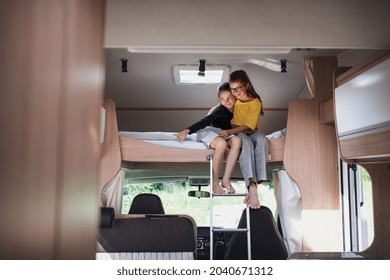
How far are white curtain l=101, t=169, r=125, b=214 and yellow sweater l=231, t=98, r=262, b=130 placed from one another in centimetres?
67

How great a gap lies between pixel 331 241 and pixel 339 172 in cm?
35

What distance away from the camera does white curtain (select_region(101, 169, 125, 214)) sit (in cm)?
221

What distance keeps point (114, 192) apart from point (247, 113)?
810 millimetres

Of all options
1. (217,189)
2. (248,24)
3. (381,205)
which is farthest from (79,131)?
(217,189)

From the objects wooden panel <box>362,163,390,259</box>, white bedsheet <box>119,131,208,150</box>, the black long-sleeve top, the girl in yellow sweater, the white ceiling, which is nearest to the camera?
the white ceiling

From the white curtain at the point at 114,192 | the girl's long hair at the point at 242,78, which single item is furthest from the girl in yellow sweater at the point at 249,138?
the white curtain at the point at 114,192

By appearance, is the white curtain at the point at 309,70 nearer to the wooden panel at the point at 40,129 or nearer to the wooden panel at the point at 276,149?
the wooden panel at the point at 276,149

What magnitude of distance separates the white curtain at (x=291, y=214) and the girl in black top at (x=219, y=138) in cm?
37

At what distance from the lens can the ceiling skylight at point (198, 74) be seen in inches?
103

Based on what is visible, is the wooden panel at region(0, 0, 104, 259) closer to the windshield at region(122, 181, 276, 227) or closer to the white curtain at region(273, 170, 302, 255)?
the windshield at region(122, 181, 276, 227)

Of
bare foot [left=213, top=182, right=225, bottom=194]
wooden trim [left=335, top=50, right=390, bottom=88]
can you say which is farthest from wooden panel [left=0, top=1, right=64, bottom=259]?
bare foot [left=213, top=182, right=225, bottom=194]

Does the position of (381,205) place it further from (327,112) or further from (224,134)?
(224,134)

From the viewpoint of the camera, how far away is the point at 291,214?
224 cm

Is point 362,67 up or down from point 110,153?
up
